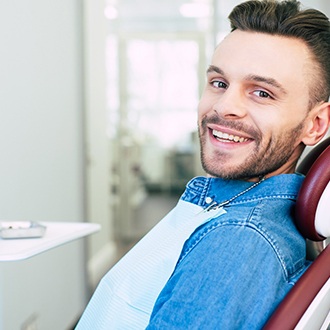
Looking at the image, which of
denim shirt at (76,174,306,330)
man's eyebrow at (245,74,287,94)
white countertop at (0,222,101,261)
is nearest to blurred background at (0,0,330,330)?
white countertop at (0,222,101,261)

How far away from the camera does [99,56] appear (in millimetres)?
4062

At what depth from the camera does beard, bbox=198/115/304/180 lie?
103cm

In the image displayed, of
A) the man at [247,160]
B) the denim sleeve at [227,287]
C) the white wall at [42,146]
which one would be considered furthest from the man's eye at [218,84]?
the white wall at [42,146]

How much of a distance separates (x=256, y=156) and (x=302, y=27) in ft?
0.86

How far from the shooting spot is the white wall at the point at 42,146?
213cm

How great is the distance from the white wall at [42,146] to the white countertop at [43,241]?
763mm

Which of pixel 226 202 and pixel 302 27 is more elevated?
pixel 302 27

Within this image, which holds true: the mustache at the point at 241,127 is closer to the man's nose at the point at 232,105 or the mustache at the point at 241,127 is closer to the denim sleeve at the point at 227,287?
the man's nose at the point at 232,105

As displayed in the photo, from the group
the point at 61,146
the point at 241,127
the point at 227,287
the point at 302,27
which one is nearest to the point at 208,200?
the point at 241,127

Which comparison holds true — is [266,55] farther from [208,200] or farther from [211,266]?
[211,266]

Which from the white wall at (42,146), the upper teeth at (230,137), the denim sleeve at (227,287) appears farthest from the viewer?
the white wall at (42,146)

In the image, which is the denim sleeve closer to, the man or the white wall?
the man

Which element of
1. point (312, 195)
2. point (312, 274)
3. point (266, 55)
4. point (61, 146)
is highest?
point (266, 55)

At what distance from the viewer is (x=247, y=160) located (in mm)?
1040
